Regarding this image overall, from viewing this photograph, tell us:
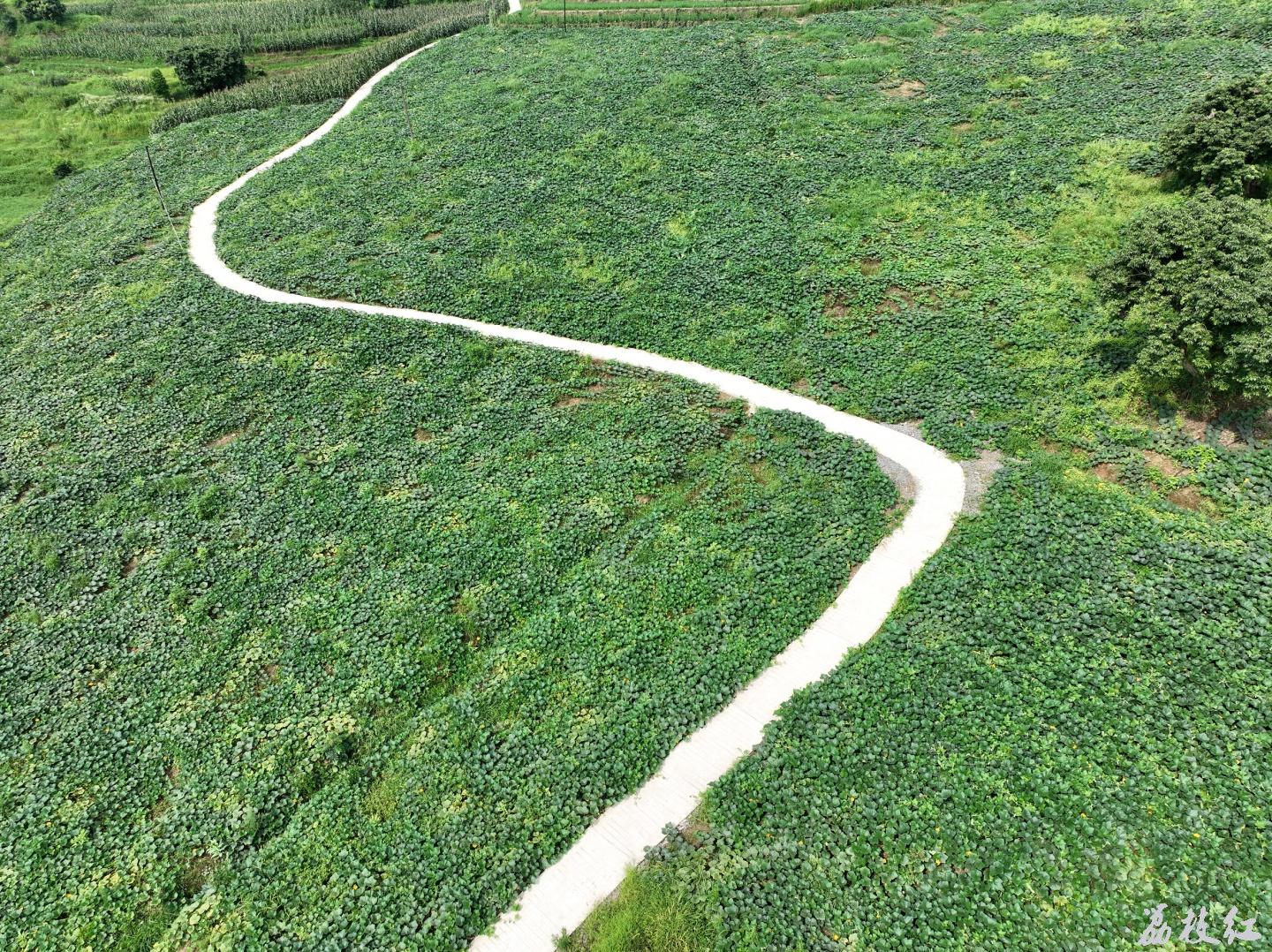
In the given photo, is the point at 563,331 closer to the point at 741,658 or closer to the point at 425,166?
the point at 741,658

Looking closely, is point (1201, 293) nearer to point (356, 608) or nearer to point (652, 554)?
point (652, 554)

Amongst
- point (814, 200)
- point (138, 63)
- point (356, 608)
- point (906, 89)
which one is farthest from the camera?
point (138, 63)

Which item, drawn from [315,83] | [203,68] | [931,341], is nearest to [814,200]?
[931,341]

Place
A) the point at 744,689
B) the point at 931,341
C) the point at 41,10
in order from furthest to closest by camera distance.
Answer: the point at 41,10 → the point at 931,341 → the point at 744,689

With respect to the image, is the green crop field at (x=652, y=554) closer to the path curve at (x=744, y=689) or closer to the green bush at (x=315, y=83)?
the path curve at (x=744, y=689)

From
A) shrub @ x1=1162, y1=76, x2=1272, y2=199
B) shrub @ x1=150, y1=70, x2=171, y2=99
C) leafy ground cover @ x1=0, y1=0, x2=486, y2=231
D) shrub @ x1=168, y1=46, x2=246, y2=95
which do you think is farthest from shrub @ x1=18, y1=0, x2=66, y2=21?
shrub @ x1=1162, y1=76, x2=1272, y2=199

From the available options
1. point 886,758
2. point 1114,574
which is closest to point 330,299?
point 886,758
